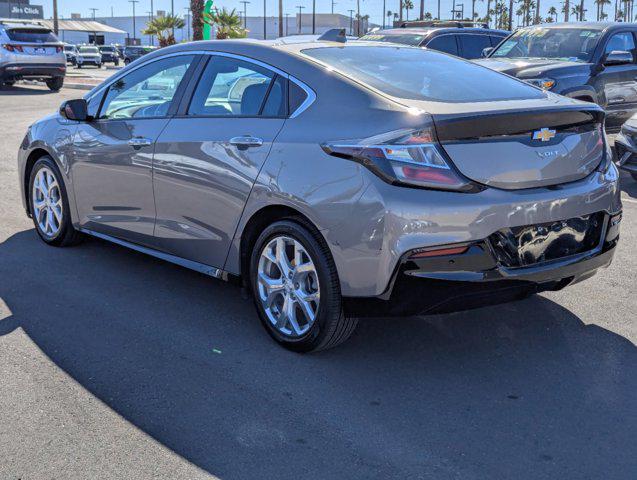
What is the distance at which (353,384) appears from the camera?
12.8ft

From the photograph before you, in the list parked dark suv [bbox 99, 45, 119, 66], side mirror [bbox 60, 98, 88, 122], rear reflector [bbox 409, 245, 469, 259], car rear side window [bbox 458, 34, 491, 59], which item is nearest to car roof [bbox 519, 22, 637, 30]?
car rear side window [bbox 458, 34, 491, 59]

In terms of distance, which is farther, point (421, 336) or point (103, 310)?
Answer: point (103, 310)

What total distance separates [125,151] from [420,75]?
2.00 meters

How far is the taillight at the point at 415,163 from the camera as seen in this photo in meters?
3.67

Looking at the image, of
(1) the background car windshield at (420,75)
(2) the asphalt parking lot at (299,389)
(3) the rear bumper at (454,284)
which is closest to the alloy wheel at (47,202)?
(2) the asphalt parking lot at (299,389)

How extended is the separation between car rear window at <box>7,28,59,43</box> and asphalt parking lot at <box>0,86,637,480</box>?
18.8 metres

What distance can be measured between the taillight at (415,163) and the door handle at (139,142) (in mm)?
1885

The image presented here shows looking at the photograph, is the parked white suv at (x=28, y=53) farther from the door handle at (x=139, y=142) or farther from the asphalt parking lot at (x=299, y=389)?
the door handle at (x=139, y=142)

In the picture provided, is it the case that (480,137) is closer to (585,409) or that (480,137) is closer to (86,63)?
(585,409)

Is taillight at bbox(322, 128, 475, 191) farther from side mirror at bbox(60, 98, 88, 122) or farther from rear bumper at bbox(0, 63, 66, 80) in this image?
rear bumper at bbox(0, 63, 66, 80)

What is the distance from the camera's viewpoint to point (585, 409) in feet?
11.9

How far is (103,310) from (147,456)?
6.11 feet

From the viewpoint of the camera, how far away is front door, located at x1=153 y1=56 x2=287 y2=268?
4375 mm

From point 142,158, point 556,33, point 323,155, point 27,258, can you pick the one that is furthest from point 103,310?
point 556,33
